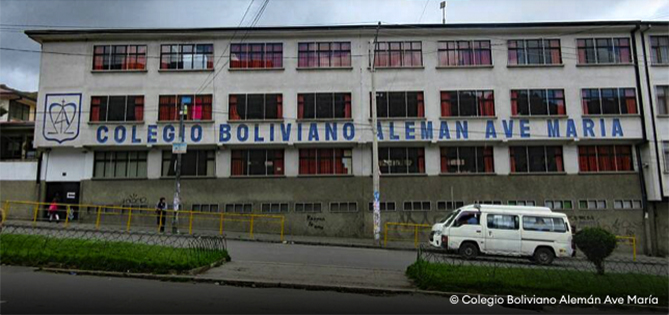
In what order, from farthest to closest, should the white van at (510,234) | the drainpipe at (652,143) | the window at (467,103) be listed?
the window at (467,103), the drainpipe at (652,143), the white van at (510,234)

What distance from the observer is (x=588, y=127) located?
27.6 metres

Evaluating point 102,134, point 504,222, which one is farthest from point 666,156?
point 102,134

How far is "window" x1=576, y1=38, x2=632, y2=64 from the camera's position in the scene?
1126 inches

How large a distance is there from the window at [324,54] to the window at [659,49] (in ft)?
60.1

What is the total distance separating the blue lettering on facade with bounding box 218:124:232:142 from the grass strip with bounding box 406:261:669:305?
18484 mm

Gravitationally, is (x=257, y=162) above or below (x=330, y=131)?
below

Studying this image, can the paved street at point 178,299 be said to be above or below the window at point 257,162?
below

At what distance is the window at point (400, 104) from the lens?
28078 mm

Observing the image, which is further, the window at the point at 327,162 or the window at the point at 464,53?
the window at the point at 464,53

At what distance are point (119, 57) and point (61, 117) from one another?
4889 mm

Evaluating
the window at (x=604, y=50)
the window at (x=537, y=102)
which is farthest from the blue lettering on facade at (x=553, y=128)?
the window at (x=604, y=50)

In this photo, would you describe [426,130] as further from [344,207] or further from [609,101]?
[609,101]

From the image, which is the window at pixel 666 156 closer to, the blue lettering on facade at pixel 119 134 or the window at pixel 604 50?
the window at pixel 604 50

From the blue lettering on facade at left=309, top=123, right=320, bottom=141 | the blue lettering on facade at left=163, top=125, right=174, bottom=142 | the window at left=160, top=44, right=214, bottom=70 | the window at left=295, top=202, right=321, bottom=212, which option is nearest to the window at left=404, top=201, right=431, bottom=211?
the window at left=295, top=202, right=321, bottom=212
